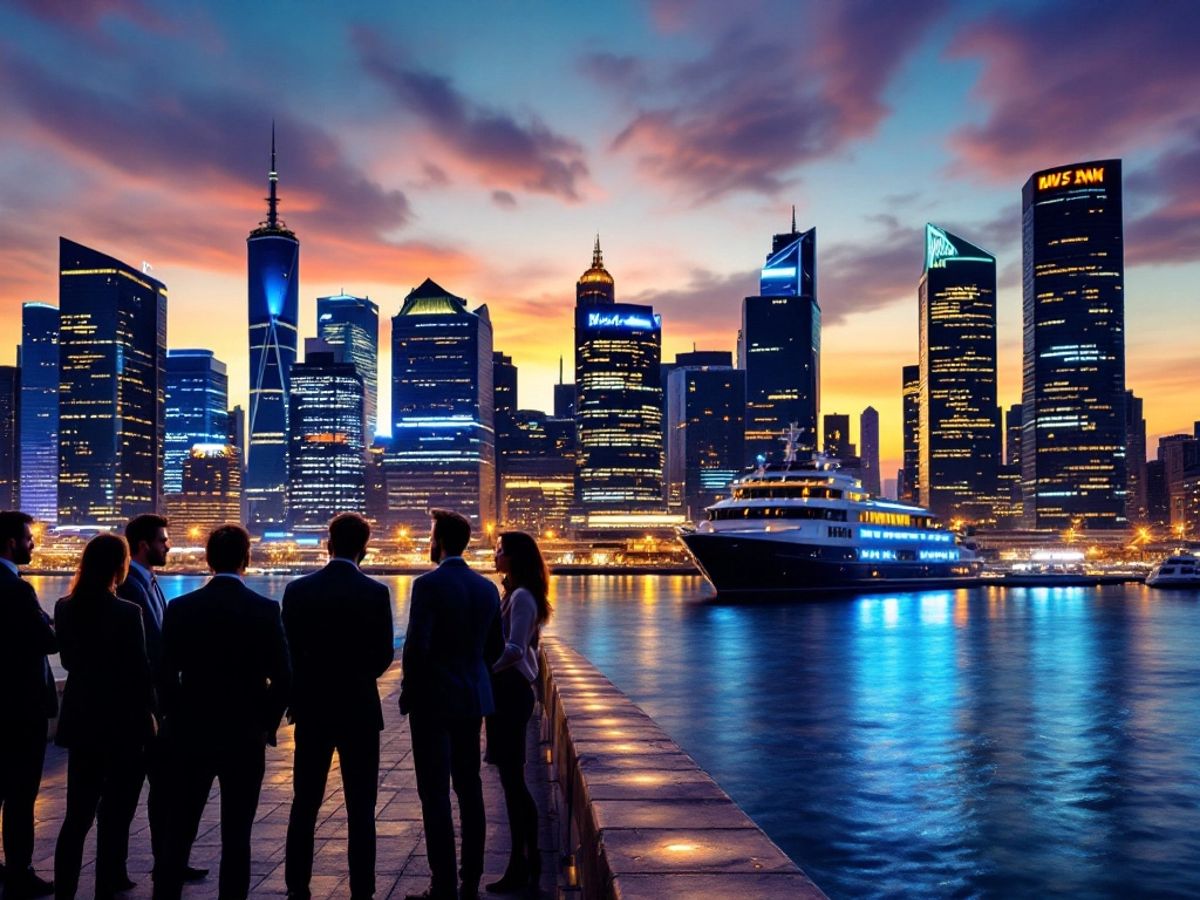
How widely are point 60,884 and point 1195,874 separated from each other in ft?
51.3

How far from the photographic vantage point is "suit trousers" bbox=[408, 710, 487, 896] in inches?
251

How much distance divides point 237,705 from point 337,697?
57 centimetres

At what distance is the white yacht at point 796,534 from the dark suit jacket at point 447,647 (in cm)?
7632

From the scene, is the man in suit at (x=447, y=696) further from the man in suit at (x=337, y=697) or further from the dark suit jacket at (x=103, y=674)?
the dark suit jacket at (x=103, y=674)

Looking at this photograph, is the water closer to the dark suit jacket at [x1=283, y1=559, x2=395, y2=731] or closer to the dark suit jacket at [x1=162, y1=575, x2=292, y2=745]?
the dark suit jacket at [x1=283, y1=559, x2=395, y2=731]

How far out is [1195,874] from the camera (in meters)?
15.6

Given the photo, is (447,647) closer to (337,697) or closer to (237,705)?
(337,697)

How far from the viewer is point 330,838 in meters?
8.17

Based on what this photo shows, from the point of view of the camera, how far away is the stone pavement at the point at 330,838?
6945 millimetres

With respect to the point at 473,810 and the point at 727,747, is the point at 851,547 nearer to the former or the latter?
the point at 727,747

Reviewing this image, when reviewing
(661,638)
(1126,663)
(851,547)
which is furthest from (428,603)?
(851,547)

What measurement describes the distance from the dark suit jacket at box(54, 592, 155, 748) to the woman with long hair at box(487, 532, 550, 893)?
2228mm

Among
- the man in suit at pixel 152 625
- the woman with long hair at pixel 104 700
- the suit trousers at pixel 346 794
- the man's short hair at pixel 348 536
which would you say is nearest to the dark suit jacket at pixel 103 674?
the woman with long hair at pixel 104 700

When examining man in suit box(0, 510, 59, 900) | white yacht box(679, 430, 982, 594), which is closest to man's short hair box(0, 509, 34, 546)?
man in suit box(0, 510, 59, 900)
